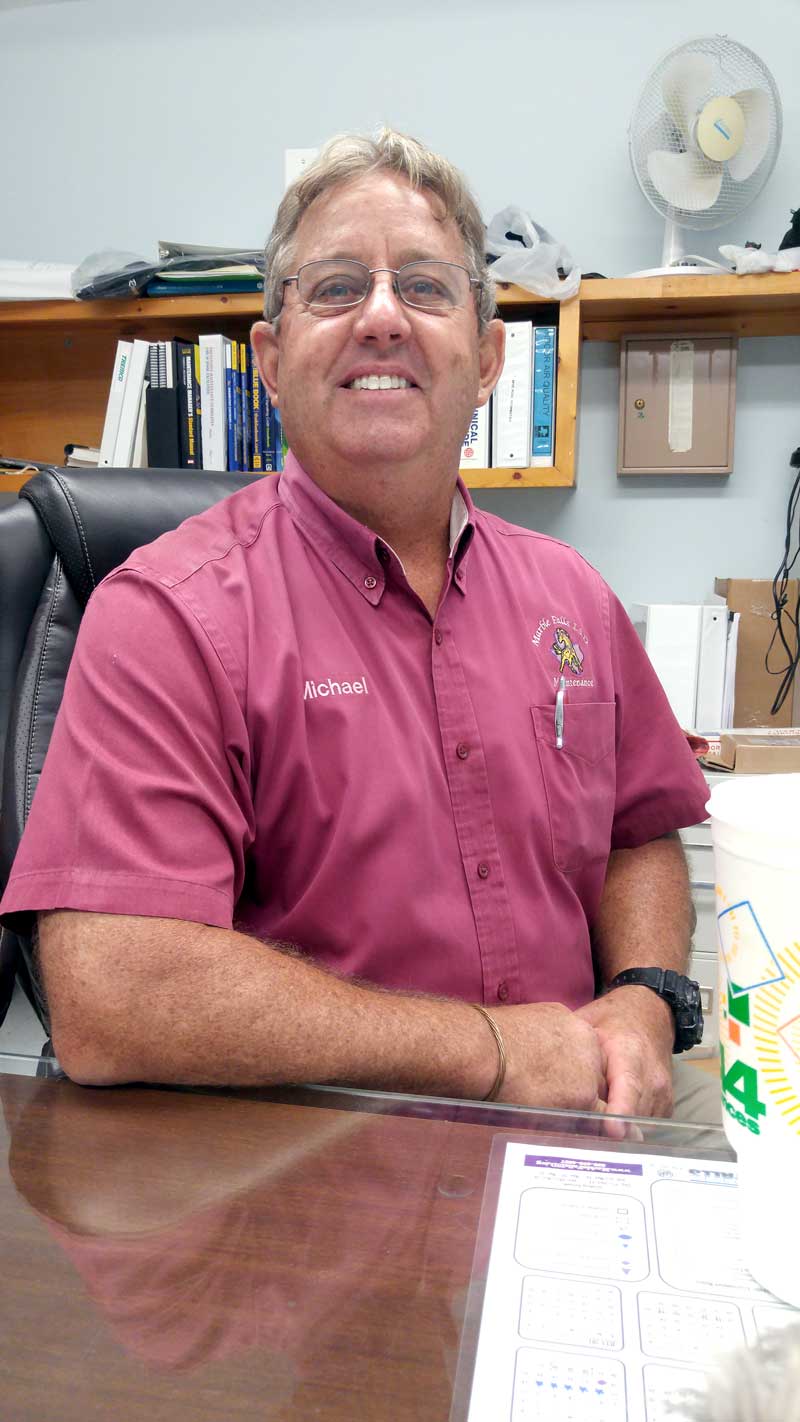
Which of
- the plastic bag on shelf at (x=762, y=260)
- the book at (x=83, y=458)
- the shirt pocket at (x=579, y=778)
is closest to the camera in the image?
the shirt pocket at (x=579, y=778)

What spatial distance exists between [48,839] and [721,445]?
194cm

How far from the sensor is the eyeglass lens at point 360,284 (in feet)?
3.64

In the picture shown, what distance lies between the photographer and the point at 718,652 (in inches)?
83.3

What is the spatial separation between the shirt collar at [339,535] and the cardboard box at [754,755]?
88 centimetres

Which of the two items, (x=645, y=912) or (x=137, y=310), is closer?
(x=645, y=912)

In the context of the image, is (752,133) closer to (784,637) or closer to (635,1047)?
(784,637)

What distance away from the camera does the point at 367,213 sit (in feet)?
3.62

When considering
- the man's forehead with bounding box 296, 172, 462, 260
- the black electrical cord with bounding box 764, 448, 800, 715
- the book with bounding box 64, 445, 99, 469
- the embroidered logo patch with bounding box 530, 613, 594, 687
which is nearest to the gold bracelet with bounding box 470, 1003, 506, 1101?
the embroidered logo patch with bounding box 530, 613, 594, 687

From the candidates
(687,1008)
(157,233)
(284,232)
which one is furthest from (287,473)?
(157,233)

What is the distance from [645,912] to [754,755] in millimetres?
733

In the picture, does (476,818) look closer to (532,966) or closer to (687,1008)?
(532,966)

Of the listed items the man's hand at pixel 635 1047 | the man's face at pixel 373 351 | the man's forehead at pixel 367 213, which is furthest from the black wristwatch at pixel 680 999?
the man's forehead at pixel 367 213

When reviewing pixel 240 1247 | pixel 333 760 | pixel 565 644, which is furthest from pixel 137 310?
pixel 240 1247

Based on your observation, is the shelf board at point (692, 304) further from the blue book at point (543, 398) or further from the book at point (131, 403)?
the book at point (131, 403)
